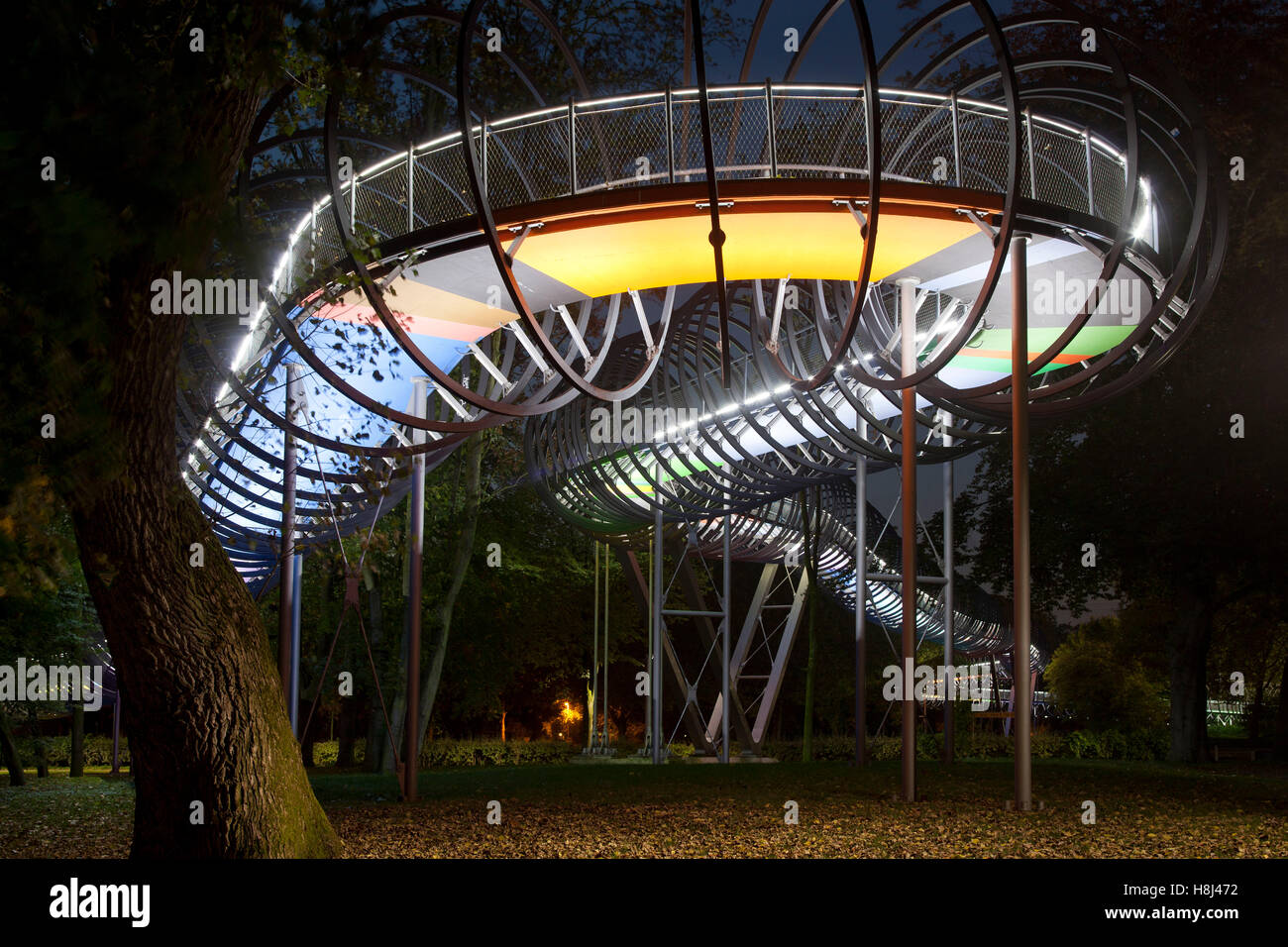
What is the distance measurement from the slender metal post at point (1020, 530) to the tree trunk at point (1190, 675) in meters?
17.8

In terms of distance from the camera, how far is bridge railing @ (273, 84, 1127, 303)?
461 inches

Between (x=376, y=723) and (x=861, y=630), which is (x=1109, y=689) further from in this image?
(x=861, y=630)

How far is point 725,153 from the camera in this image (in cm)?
1220

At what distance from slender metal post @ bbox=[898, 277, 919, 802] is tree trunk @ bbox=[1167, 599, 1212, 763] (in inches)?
671

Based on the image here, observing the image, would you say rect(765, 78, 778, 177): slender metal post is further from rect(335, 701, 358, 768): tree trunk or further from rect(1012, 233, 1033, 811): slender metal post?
rect(335, 701, 358, 768): tree trunk

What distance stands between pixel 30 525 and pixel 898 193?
7936mm

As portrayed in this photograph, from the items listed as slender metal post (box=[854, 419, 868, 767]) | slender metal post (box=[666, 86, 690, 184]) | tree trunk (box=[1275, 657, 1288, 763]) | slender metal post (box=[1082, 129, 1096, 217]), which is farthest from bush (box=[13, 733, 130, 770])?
slender metal post (box=[1082, 129, 1096, 217])

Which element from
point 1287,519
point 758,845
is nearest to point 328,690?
point 1287,519

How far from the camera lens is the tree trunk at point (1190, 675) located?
92.0 ft

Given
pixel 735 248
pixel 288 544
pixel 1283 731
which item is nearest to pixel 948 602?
pixel 735 248

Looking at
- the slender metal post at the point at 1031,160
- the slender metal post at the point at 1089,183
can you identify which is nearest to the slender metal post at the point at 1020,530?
the slender metal post at the point at 1031,160

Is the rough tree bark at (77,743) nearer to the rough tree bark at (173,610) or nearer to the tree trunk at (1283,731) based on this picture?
the rough tree bark at (173,610)

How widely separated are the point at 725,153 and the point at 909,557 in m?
4.75
